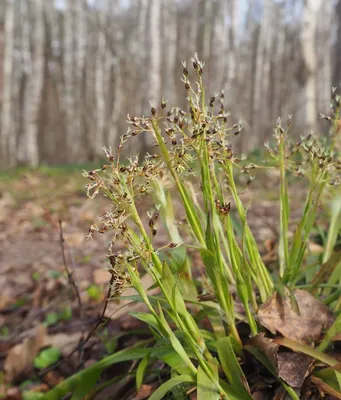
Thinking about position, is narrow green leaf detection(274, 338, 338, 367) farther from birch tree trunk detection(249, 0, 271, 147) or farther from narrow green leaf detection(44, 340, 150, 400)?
Answer: birch tree trunk detection(249, 0, 271, 147)

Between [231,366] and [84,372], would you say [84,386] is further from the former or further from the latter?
[231,366]

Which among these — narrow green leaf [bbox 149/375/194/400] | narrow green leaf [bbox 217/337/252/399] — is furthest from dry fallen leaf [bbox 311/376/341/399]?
narrow green leaf [bbox 149/375/194/400]

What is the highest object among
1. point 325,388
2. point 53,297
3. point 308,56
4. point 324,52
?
point 324,52

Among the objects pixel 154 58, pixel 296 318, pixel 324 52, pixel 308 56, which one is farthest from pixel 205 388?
pixel 324 52

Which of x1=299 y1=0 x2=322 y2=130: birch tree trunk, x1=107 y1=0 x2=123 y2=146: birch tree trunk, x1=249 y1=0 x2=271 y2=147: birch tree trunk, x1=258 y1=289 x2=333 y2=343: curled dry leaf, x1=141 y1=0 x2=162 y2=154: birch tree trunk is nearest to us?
x1=258 y1=289 x2=333 y2=343: curled dry leaf

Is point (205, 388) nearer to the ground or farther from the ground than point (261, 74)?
nearer to the ground

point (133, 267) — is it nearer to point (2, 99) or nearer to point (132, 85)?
point (2, 99)

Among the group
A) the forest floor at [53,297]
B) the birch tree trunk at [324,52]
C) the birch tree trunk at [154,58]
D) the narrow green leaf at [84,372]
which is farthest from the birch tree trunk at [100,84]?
the narrow green leaf at [84,372]

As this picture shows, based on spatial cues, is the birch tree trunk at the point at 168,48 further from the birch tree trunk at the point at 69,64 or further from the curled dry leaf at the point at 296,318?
the curled dry leaf at the point at 296,318
